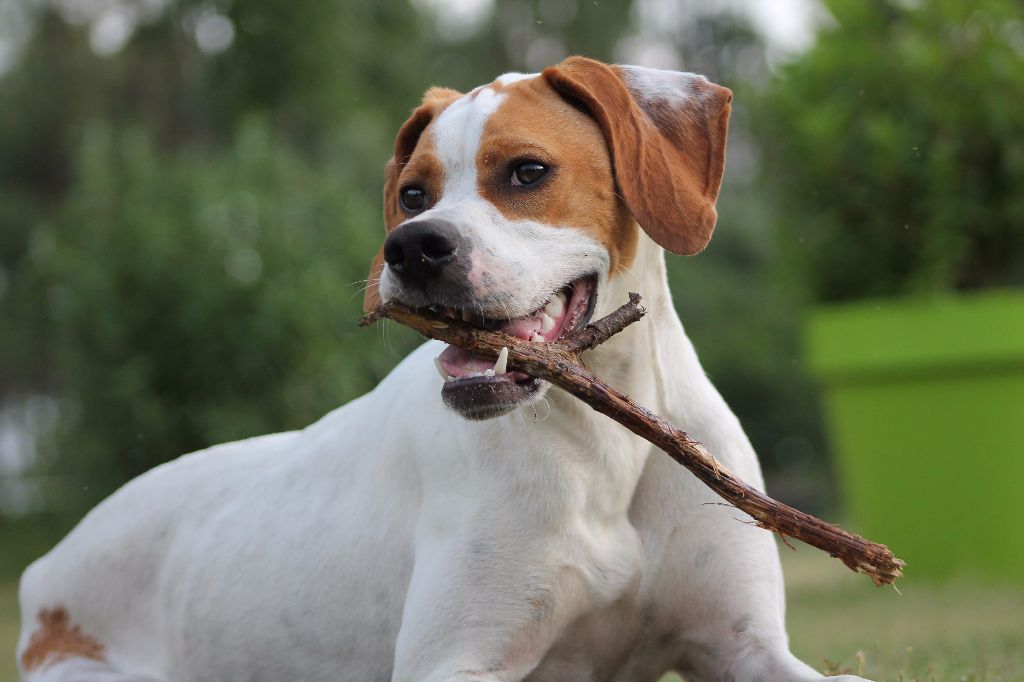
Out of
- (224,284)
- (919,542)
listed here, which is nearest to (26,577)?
(919,542)

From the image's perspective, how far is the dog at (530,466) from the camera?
310cm

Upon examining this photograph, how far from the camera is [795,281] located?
A: 8.11 meters

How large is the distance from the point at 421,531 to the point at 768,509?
924mm

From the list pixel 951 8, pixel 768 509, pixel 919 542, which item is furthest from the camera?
pixel 951 8

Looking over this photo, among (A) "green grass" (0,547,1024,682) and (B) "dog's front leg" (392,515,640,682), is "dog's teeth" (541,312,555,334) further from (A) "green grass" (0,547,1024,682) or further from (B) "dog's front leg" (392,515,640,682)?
(A) "green grass" (0,547,1024,682)

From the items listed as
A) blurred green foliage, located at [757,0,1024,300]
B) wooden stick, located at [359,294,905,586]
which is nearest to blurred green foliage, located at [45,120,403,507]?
blurred green foliage, located at [757,0,1024,300]

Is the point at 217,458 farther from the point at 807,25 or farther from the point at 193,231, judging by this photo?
the point at 193,231

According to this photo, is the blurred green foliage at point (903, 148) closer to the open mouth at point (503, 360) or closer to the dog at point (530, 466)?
the dog at point (530, 466)

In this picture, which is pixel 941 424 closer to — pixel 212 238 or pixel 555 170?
pixel 555 170

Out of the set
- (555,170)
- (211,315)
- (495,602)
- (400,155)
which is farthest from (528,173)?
(211,315)

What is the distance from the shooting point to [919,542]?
7125 millimetres

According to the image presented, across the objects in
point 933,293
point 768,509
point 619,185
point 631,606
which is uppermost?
point 619,185

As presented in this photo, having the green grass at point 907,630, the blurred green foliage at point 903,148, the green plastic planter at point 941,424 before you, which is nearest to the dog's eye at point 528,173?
the green grass at point 907,630

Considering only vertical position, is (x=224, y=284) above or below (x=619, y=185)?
below
